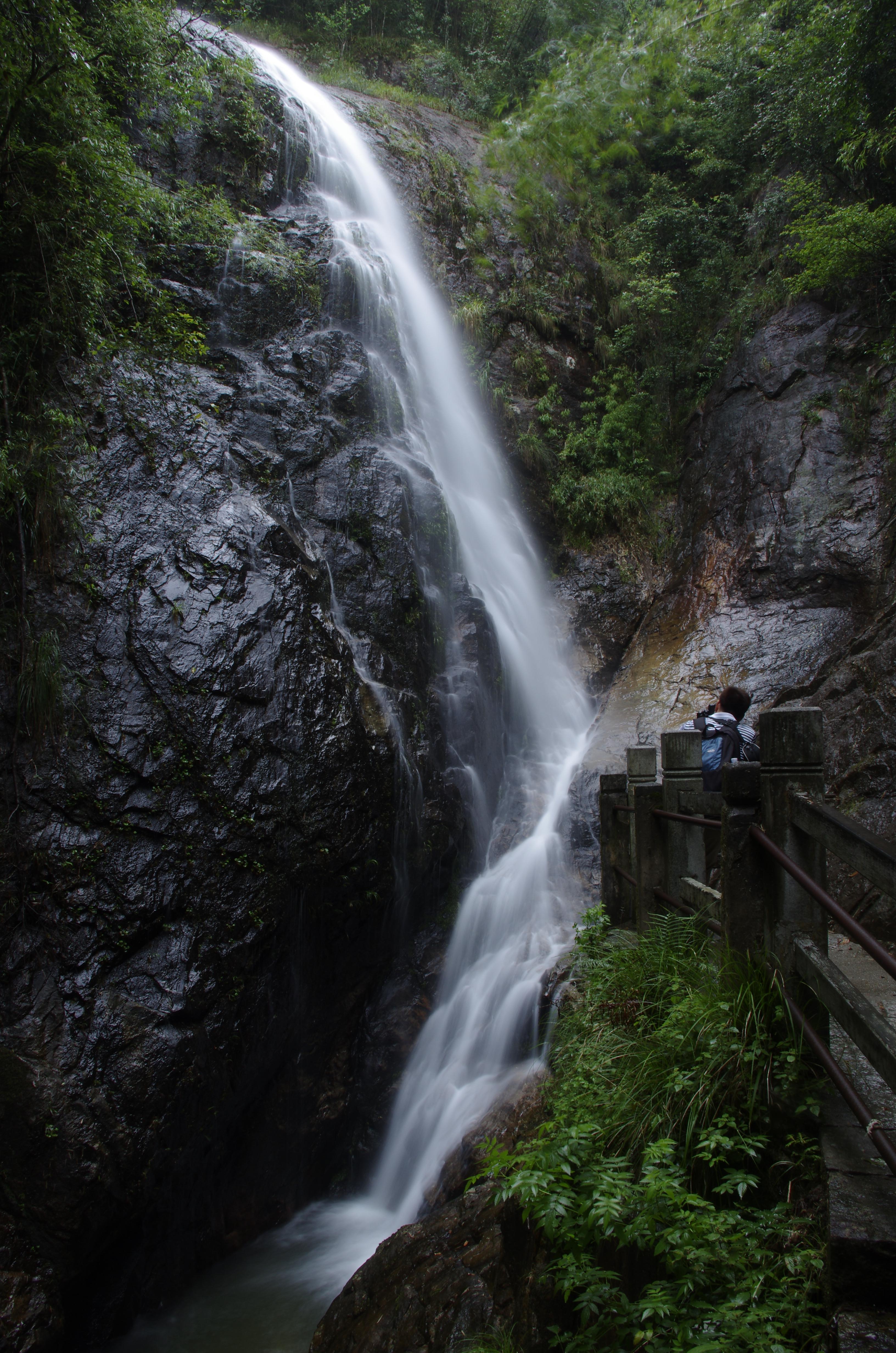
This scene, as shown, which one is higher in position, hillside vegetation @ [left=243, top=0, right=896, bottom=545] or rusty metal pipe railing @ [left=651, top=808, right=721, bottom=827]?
hillside vegetation @ [left=243, top=0, right=896, bottom=545]

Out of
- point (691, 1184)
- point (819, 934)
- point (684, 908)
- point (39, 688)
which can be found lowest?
point (691, 1184)

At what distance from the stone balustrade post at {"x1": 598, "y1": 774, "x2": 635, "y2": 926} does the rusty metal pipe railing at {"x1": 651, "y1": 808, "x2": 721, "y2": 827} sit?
3.90 feet

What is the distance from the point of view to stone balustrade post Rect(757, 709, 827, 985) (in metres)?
3.18

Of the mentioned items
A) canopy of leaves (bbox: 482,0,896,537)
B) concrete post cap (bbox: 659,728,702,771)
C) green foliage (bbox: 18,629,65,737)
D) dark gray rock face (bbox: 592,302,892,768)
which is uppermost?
canopy of leaves (bbox: 482,0,896,537)

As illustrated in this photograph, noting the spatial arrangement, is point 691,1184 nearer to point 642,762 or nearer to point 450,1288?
point 450,1288

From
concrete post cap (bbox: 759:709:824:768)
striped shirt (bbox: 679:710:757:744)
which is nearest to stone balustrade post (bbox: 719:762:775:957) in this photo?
concrete post cap (bbox: 759:709:824:768)

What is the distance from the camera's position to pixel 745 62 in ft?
53.0

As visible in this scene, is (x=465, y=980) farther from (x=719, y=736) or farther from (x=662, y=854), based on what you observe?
(x=719, y=736)

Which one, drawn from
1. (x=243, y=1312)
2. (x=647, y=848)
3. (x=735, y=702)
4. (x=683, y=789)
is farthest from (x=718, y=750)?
(x=243, y=1312)

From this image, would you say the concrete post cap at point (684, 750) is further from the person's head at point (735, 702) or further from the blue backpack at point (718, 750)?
the person's head at point (735, 702)

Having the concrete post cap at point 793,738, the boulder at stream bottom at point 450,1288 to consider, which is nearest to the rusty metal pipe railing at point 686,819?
the concrete post cap at point 793,738

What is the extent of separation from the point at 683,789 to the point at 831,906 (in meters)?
2.61

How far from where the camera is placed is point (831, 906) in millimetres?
2580

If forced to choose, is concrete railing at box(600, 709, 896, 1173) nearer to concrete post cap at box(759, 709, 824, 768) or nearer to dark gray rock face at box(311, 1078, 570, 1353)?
concrete post cap at box(759, 709, 824, 768)
